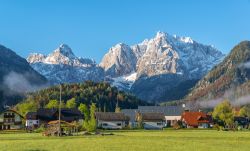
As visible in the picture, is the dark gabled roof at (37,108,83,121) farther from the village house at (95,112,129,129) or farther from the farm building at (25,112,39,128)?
the village house at (95,112,129,129)

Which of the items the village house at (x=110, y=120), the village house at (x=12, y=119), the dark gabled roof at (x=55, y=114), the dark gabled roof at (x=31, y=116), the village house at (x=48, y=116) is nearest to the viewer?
the village house at (x=12, y=119)

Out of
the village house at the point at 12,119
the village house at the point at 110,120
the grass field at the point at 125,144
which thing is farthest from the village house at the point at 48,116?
the grass field at the point at 125,144

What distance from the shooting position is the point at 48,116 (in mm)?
190875

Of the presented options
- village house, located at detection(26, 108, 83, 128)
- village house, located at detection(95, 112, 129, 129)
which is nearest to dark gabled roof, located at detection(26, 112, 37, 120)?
village house, located at detection(26, 108, 83, 128)

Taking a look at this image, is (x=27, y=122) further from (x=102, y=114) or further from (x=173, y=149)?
(x=173, y=149)

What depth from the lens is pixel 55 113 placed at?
190875 millimetres

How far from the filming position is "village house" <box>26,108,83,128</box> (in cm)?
18925

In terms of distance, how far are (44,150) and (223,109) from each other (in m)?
151

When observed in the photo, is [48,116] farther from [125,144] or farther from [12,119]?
[125,144]

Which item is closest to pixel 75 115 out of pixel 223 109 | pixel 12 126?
pixel 12 126

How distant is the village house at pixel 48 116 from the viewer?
189m

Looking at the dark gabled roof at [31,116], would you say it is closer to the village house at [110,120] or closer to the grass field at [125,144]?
the village house at [110,120]

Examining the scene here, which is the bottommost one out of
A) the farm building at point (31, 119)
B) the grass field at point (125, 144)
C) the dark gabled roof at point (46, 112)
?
the grass field at point (125, 144)

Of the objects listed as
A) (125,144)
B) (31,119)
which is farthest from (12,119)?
(125,144)
